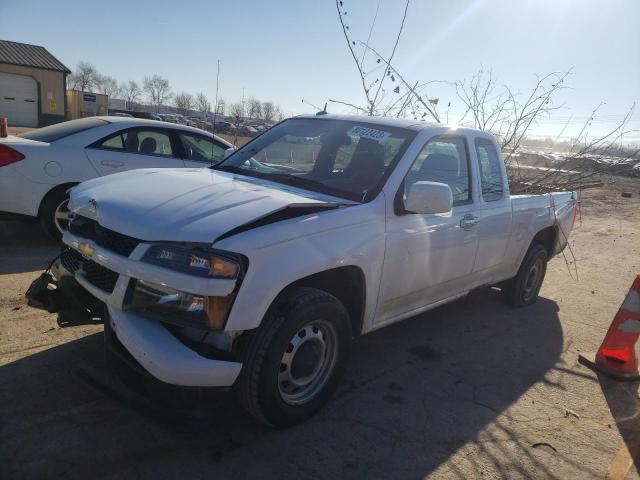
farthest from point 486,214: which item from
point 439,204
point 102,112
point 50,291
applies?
point 102,112

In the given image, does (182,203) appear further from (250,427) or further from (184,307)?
(250,427)

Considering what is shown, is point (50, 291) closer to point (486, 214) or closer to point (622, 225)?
point (486, 214)

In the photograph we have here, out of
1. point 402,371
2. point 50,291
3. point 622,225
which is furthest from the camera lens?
point 622,225

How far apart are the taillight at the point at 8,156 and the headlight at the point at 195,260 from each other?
13.3 feet

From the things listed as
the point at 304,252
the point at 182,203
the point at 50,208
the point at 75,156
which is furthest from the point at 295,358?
the point at 75,156

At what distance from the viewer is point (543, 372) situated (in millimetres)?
4367

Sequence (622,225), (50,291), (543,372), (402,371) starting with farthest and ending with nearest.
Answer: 1. (622,225)
2. (543,372)
3. (402,371)
4. (50,291)

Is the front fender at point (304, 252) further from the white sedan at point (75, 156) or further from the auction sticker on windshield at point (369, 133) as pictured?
Answer: the white sedan at point (75, 156)

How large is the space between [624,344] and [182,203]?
4.00m

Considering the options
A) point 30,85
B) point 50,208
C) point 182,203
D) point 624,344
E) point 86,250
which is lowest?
point 624,344

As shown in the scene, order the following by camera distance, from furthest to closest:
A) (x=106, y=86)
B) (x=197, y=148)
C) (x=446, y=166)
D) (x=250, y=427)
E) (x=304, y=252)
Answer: (x=106, y=86) < (x=197, y=148) < (x=446, y=166) < (x=250, y=427) < (x=304, y=252)

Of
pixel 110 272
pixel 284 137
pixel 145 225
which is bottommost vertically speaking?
pixel 110 272

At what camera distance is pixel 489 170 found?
15.8 feet

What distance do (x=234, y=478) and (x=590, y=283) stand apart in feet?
22.0
